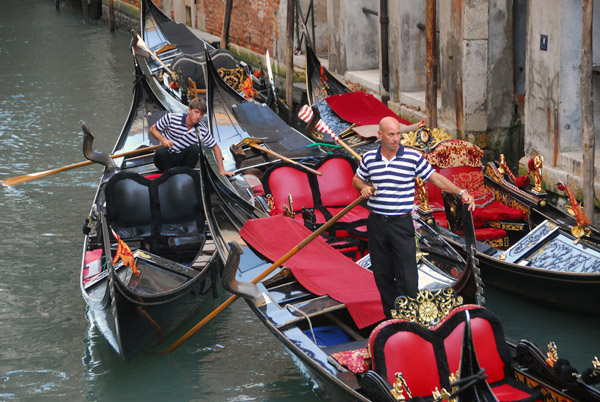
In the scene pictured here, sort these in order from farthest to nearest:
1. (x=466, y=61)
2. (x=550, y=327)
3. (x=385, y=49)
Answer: (x=385, y=49) → (x=466, y=61) → (x=550, y=327)

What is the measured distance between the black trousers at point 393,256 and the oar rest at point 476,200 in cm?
105

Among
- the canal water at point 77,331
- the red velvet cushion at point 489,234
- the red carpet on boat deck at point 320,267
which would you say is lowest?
the canal water at point 77,331

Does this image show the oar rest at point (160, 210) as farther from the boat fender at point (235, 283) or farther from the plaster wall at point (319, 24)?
the plaster wall at point (319, 24)

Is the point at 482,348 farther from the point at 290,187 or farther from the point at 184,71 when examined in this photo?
the point at 184,71

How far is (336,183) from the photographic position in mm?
4094

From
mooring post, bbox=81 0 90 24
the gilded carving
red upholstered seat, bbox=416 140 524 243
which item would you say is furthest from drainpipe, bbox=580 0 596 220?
mooring post, bbox=81 0 90 24

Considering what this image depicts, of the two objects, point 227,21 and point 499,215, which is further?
point 227,21

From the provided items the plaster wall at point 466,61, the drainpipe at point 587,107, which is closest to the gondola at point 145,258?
the drainpipe at point 587,107

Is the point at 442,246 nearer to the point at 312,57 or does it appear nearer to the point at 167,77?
the point at 312,57

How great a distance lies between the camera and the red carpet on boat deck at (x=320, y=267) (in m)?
3.04

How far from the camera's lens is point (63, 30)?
38.8 ft

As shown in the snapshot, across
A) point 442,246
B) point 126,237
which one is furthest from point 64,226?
point 442,246

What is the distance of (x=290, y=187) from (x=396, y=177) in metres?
1.28

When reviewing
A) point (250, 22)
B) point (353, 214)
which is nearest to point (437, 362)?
point (353, 214)
